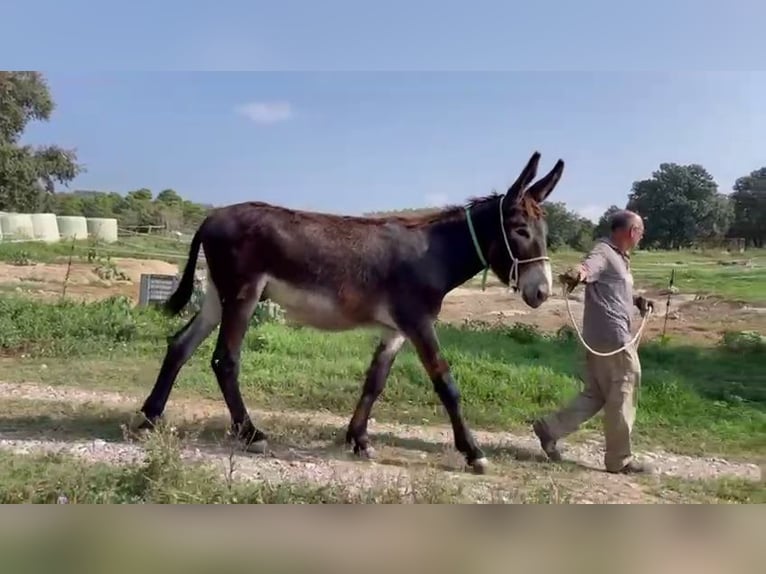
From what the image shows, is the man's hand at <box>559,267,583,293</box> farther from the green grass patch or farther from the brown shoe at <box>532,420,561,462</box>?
the green grass patch

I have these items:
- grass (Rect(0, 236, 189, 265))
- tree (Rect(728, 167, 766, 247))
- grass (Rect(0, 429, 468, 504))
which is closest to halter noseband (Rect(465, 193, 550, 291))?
grass (Rect(0, 429, 468, 504))

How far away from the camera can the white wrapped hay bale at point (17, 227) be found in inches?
341

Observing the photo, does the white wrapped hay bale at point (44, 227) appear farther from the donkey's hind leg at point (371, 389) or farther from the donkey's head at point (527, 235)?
the donkey's head at point (527, 235)

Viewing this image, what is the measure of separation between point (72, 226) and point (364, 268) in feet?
16.6

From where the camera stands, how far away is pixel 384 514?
141 inches

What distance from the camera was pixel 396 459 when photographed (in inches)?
196

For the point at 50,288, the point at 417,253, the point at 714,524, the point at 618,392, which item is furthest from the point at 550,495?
the point at 50,288

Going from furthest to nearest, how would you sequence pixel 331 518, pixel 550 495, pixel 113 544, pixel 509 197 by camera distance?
pixel 509 197 < pixel 550 495 < pixel 331 518 < pixel 113 544

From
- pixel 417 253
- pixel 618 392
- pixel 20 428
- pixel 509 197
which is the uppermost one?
pixel 509 197

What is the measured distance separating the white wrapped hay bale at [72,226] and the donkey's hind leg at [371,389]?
4757 millimetres

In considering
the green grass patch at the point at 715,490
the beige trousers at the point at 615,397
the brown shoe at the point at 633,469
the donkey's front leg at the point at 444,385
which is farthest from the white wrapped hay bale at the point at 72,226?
the green grass patch at the point at 715,490

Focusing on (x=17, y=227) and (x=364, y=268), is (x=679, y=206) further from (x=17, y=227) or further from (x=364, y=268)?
(x=17, y=227)

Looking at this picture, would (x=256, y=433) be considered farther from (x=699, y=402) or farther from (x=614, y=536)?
(x=699, y=402)

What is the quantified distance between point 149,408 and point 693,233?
18.8ft
